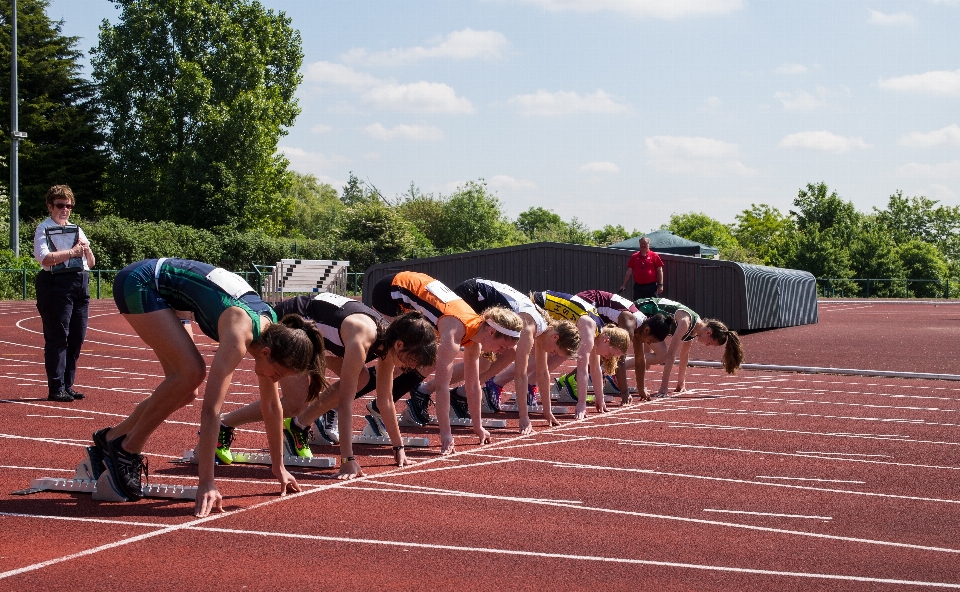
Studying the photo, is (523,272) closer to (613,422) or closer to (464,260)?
(464,260)

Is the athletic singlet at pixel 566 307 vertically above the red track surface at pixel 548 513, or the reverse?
the athletic singlet at pixel 566 307

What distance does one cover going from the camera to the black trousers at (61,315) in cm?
959

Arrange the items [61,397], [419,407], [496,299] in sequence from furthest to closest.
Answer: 1. [61,397]
2. [419,407]
3. [496,299]

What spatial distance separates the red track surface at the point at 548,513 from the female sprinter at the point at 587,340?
0.25m

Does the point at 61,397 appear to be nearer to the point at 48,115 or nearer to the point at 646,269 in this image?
the point at 646,269

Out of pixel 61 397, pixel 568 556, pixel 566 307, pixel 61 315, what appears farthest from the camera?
pixel 566 307

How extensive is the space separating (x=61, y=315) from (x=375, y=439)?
3654 mm

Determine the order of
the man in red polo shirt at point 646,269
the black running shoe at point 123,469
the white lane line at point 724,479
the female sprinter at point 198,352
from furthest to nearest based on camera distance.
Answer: the man in red polo shirt at point 646,269 < the white lane line at point 724,479 < the black running shoe at point 123,469 < the female sprinter at point 198,352

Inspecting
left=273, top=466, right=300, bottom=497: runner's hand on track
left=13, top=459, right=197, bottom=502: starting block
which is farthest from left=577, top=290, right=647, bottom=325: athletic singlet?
left=13, top=459, right=197, bottom=502: starting block

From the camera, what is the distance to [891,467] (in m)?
7.34

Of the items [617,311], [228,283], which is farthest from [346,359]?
[617,311]

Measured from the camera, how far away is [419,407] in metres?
9.05

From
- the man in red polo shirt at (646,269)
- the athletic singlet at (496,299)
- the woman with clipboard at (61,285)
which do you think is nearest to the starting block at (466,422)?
the athletic singlet at (496,299)

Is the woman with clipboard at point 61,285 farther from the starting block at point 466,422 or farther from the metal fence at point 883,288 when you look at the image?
the metal fence at point 883,288
